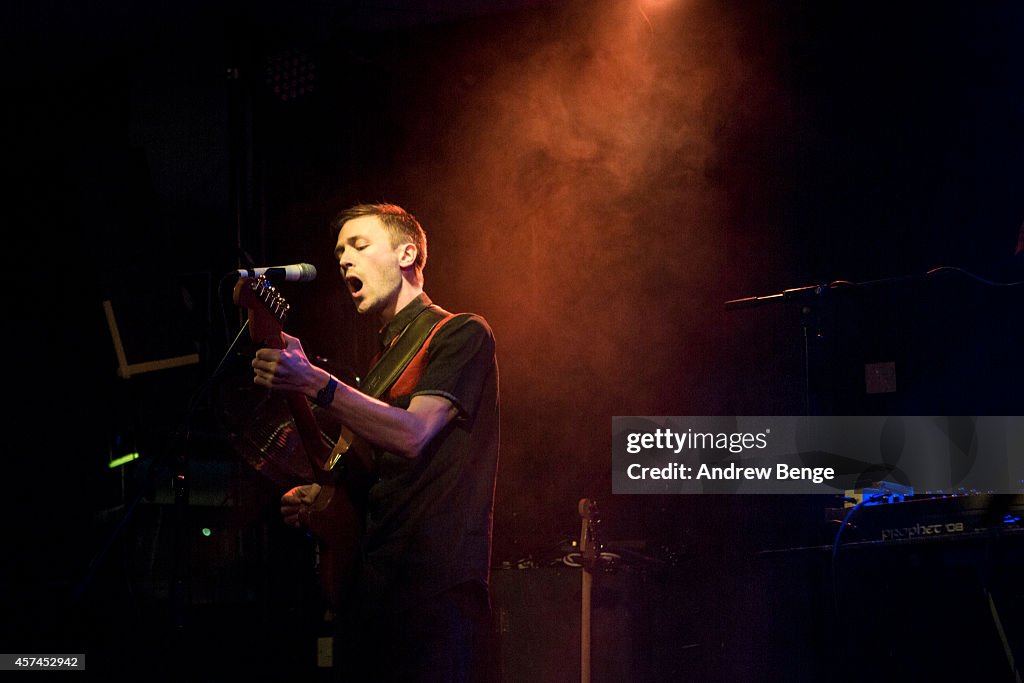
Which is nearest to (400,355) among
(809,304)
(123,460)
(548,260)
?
(809,304)

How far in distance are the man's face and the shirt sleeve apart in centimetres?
31

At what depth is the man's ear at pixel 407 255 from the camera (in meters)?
2.42

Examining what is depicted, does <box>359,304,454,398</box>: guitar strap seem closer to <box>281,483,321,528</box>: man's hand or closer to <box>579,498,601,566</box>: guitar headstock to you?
<box>281,483,321,528</box>: man's hand

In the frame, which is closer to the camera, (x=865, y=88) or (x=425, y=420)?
(x=425, y=420)

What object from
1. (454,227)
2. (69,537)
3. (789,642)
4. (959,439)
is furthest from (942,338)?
(69,537)

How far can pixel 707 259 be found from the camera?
429 centimetres

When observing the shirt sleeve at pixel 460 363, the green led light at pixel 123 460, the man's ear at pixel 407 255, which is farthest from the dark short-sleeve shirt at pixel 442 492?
the green led light at pixel 123 460

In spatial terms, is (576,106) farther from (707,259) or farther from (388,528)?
(388,528)

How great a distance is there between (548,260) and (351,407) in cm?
277

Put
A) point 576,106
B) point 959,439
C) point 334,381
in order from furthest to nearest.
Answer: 1. point 576,106
2. point 959,439
3. point 334,381

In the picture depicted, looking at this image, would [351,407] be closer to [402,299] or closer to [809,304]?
[402,299]

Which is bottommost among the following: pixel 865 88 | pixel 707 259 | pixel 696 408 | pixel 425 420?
pixel 425 420

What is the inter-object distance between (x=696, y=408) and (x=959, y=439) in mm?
1276

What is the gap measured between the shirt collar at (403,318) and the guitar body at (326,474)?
31cm
